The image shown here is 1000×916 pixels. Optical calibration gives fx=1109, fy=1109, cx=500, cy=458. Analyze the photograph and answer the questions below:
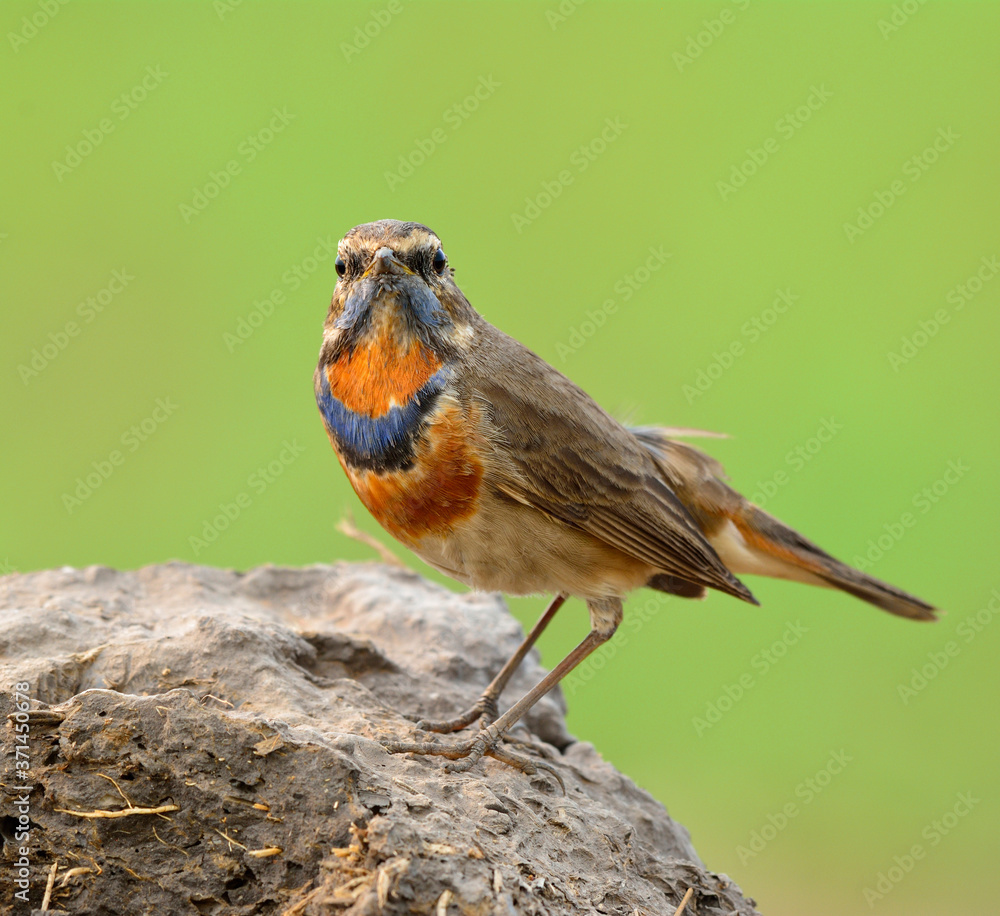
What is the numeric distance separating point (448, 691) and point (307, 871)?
6.44ft

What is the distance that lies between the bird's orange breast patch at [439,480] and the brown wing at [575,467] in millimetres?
127

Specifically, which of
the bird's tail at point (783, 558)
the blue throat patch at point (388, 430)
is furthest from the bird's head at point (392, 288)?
the bird's tail at point (783, 558)

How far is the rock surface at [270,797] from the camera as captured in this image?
11.4 ft

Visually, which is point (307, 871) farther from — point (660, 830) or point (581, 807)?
point (660, 830)

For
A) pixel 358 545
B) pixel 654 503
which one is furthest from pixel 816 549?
pixel 358 545

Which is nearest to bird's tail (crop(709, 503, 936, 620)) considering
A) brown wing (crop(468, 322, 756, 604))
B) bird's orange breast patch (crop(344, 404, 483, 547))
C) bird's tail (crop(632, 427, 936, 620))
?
bird's tail (crop(632, 427, 936, 620))

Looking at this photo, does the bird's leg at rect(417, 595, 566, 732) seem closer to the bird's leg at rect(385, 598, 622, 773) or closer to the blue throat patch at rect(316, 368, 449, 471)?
the bird's leg at rect(385, 598, 622, 773)

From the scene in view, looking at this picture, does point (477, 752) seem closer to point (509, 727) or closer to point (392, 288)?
point (509, 727)

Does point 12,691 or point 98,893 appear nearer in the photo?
point 98,893

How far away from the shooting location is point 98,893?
3.56 m

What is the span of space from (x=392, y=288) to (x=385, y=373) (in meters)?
0.36

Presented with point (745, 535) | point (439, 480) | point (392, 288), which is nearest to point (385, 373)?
point (392, 288)

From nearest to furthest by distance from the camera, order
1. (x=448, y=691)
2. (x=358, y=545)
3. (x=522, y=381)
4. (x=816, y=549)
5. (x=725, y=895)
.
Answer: (x=725, y=895) < (x=522, y=381) < (x=448, y=691) < (x=816, y=549) < (x=358, y=545)

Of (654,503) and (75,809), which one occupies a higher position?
(654,503)
